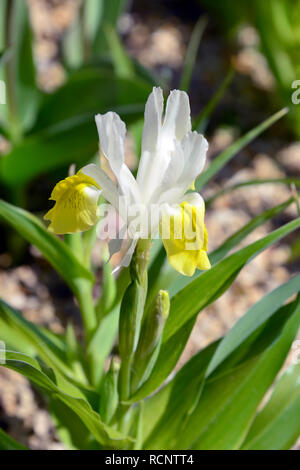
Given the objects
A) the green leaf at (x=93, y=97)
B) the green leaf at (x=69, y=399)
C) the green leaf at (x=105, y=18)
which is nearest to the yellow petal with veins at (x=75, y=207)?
the green leaf at (x=69, y=399)

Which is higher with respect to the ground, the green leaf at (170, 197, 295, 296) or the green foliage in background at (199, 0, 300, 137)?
the green foliage in background at (199, 0, 300, 137)

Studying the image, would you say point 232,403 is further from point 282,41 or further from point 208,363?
point 282,41

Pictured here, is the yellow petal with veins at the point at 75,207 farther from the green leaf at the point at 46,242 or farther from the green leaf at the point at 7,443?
the green leaf at the point at 7,443

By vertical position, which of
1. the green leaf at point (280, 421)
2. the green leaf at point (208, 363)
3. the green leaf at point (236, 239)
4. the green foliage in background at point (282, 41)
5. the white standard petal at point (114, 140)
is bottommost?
the green leaf at point (280, 421)

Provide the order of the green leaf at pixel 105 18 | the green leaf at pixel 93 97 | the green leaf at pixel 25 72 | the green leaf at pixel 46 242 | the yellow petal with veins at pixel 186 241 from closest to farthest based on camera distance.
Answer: the yellow petal with veins at pixel 186 241 → the green leaf at pixel 46 242 → the green leaf at pixel 93 97 → the green leaf at pixel 25 72 → the green leaf at pixel 105 18

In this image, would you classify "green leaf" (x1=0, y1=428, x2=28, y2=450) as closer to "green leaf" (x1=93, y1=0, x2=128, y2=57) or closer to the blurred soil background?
the blurred soil background

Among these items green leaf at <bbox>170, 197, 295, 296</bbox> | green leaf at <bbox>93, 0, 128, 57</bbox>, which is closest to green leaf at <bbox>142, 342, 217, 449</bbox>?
green leaf at <bbox>170, 197, 295, 296</bbox>

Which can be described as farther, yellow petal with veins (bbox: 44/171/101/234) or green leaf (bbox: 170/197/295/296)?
green leaf (bbox: 170/197/295/296)
